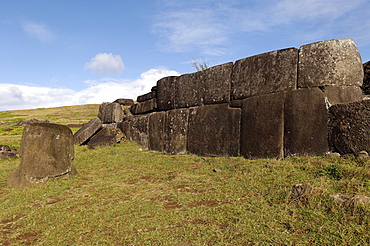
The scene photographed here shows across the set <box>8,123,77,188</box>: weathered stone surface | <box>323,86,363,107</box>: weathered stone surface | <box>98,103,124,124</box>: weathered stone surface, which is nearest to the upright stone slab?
<box>323,86,363,107</box>: weathered stone surface

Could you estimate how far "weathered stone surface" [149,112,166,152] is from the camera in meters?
8.44

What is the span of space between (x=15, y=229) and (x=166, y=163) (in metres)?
3.46

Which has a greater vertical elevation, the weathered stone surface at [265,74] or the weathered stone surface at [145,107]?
the weathered stone surface at [265,74]

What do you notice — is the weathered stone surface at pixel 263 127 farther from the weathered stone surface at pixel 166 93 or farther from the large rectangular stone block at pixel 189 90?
the weathered stone surface at pixel 166 93

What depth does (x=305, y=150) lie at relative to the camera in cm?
461

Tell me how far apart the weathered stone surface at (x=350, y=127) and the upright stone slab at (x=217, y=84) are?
2.47 meters

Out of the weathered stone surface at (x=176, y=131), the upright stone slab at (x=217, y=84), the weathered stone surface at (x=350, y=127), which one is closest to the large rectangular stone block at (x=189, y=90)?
the upright stone slab at (x=217, y=84)

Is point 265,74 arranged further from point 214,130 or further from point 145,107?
point 145,107

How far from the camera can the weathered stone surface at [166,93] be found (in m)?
8.13

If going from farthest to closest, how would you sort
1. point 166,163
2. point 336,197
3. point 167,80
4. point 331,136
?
→ point 167,80, point 166,163, point 331,136, point 336,197

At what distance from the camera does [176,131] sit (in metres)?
7.75

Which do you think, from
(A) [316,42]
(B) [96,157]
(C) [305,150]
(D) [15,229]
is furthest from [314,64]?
(B) [96,157]

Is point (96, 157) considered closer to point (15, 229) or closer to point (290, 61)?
point (15, 229)

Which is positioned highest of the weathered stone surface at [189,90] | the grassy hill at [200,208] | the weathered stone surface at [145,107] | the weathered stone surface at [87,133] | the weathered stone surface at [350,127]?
the weathered stone surface at [189,90]
